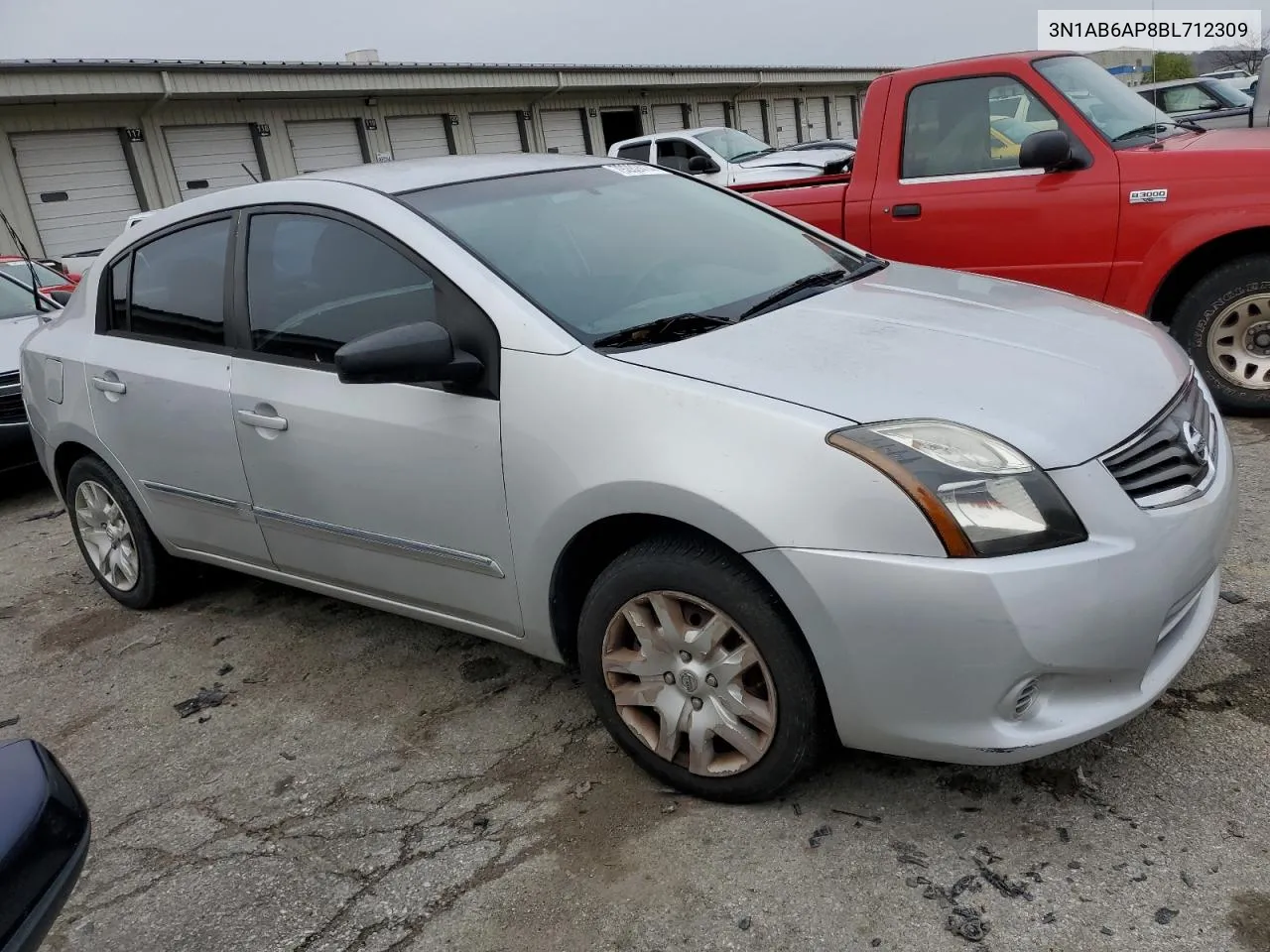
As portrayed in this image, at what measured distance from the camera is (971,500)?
6.97 feet

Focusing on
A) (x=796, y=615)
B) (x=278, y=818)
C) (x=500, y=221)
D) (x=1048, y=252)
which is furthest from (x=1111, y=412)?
(x=1048, y=252)

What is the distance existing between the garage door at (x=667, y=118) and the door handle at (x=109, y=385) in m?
24.8

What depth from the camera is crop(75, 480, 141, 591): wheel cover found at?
4223 millimetres

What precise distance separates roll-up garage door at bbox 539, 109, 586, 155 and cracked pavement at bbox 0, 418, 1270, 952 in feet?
72.5

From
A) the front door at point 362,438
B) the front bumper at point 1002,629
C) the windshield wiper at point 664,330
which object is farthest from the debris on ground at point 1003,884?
the windshield wiper at point 664,330

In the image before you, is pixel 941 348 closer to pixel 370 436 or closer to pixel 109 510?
pixel 370 436

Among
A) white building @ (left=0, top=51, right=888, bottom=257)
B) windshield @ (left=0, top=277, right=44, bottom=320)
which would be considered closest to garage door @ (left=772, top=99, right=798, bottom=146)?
white building @ (left=0, top=51, right=888, bottom=257)

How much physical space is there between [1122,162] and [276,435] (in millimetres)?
3905

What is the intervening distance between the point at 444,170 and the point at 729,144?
11744 mm

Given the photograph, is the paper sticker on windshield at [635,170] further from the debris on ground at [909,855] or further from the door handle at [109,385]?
the debris on ground at [909,855]

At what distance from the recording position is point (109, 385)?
3.83m

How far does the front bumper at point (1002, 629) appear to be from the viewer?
208 cm

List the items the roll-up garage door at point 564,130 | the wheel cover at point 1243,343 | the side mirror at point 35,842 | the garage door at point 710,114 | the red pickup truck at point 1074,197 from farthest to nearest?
the garage door at point 710,114, the roll-up garage door at point 564,130, the wheel cover at point 1243,343, the red pickup truck at point 1074,197, the side mirror at point 35,842

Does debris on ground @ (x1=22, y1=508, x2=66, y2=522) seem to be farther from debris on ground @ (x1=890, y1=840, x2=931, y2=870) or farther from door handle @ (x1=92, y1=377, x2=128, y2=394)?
debris on ground @ (x1=890, y1=840, x2=931, y2=870)
